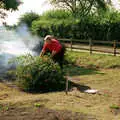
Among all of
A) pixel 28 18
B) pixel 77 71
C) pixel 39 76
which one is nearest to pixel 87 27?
pixel 28 18

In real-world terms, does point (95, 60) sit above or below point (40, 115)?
below

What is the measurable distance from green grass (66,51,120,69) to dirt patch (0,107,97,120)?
392 inches

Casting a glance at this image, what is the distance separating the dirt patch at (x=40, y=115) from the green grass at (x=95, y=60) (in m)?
9.97

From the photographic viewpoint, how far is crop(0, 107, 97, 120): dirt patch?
7947 millimetres

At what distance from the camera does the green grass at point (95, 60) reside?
60.6 ft

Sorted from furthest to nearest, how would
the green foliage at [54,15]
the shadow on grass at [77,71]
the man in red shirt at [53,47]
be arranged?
the green foliage at [54,15], the shadow on grass at [77,71], the man in red shirt at [53,47]

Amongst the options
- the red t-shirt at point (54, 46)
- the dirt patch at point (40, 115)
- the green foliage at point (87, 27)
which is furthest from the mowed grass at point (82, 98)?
the green foliage at point (87, 27)

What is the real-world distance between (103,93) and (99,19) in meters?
20.9

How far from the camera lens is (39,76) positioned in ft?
39.0

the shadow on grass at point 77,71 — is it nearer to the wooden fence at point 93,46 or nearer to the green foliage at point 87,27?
the wooden fence at point 93,46

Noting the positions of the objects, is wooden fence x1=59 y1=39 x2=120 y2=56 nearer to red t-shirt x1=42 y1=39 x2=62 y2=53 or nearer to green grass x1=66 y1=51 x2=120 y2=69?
green grass x1=66 y1=51 x2=120 y2=69

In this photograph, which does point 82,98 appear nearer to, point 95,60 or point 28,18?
point 95,60

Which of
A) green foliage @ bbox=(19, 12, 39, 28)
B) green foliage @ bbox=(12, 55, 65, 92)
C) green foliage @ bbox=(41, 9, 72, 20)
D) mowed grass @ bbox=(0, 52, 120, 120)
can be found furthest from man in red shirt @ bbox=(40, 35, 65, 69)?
green foliage @ bbox=(19, 12, 39, 28)

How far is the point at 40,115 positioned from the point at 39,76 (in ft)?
12.5
